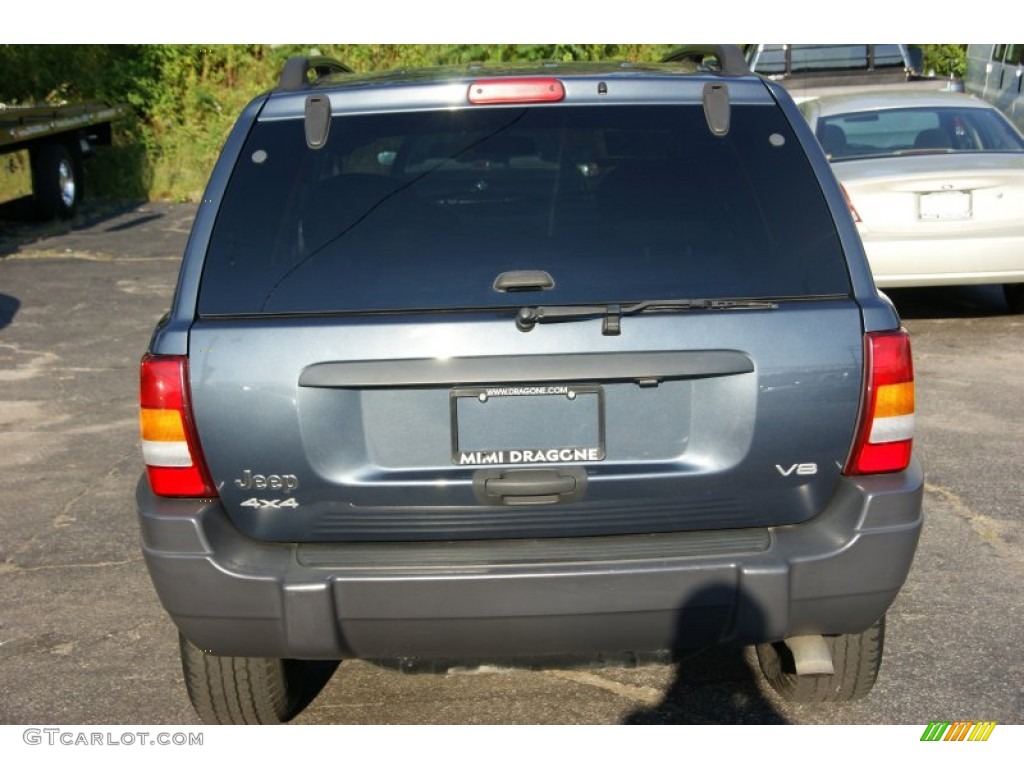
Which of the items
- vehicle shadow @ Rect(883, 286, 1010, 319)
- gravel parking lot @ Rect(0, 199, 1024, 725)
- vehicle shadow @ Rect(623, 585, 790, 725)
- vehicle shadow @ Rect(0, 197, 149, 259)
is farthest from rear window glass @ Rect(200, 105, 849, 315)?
vehicle shadow @ Rect(0, 197, 149, 259)

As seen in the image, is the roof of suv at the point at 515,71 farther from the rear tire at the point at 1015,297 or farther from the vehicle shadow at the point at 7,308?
the vehicle shadow at the point at 7,308

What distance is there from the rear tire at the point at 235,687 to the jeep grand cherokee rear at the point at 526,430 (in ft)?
1.05

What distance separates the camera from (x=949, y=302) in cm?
1110

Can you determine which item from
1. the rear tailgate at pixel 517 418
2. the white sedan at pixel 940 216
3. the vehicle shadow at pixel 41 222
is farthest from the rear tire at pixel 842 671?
the vehicle shadow at pixel 41 222

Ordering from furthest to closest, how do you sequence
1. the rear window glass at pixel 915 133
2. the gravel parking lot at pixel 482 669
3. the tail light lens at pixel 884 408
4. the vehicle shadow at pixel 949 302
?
the vehicle shadow at pixel 949 302, the rear window glass at pixel 915 133, the gravel parking lot at pixel 482 669, the tail light lens at pixel 884 408

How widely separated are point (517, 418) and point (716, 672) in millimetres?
1489

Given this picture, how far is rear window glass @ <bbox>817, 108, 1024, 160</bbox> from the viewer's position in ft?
33.8

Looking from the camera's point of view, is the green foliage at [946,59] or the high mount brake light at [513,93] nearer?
the high mount brake light at [513,93]

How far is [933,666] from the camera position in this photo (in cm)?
439

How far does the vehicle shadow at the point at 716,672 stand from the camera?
11.0ft

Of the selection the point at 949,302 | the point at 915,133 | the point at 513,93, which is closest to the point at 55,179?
the point at 915,133

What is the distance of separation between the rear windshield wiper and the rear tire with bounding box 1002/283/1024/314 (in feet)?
25.3

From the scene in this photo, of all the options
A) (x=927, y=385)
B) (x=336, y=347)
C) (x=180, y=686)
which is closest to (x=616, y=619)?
(x=336, y=347)

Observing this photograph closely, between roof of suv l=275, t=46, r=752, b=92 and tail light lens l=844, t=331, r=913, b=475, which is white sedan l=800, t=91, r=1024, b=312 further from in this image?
tail light lens l=844, t=331, r=913, b=475
